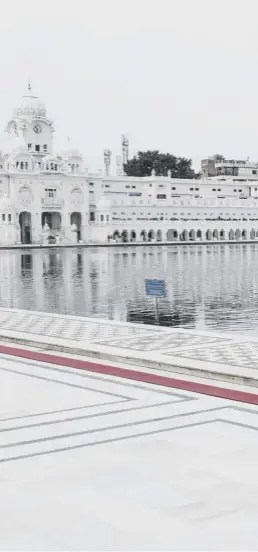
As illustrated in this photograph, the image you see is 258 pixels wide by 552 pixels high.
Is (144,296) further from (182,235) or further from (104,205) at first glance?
(182,235)

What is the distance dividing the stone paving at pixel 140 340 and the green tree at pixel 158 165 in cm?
10533

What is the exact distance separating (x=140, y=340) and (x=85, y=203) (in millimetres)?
84265

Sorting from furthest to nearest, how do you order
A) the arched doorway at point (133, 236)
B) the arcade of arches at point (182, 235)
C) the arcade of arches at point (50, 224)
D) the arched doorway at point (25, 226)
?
the arched doorway at point (133, 236) < the arcade of arches at point (182, 235) < the arched doorway at point (25, 226) < the arcade of arches at point (50, 224)

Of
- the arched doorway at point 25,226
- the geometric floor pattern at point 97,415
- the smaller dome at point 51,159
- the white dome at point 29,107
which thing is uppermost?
the white dome at point 29,107

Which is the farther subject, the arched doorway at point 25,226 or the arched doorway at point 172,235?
the arched doorway at point 172,235

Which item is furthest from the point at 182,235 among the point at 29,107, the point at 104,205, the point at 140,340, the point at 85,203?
the point at 140,340

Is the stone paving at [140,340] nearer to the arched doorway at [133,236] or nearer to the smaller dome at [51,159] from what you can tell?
the smaller dome at [51,159]

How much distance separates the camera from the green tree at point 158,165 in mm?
118562

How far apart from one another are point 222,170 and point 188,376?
431 feet

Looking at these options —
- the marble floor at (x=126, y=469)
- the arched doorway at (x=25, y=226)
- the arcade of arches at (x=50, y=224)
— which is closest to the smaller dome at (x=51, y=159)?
the arcade of arches at (x=50, y=224)

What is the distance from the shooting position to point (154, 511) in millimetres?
4680

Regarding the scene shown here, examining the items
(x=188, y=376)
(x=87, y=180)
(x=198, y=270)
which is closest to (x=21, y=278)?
(x=198, y=270)

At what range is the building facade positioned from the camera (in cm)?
8988

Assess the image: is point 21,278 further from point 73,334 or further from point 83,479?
point 83,479
